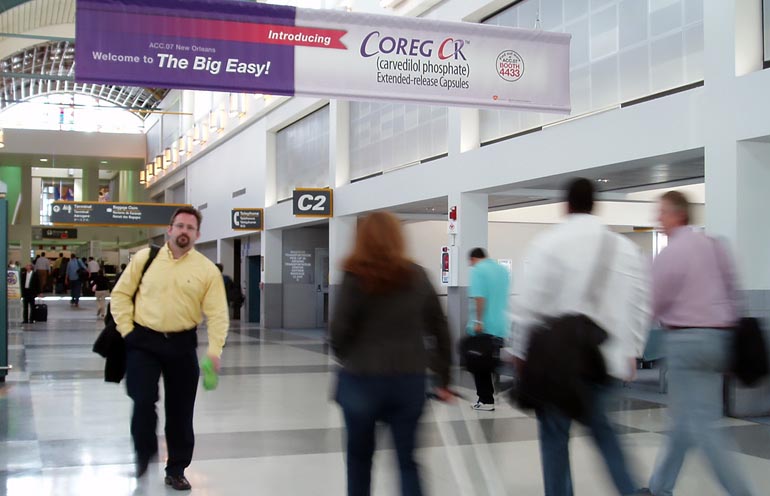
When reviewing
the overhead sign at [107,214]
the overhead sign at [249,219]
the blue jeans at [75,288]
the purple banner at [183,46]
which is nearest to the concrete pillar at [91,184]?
the blue jeans at [75,288]

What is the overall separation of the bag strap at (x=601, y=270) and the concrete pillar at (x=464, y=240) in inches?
363

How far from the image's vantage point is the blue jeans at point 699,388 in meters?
4.18

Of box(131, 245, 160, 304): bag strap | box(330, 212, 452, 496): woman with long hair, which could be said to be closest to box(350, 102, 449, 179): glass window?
→ box(131, 245, 160, 304): bag strap

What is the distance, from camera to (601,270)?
3688 millimetres

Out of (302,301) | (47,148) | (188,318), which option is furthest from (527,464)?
(47,148)

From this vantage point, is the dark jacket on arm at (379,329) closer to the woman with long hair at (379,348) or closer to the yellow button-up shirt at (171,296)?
the woman with long hair at (379,348)

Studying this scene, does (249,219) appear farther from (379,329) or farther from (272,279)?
(379,329)

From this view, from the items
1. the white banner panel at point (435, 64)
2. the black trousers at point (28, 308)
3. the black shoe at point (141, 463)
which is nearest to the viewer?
the black shoe at point (141, 463)

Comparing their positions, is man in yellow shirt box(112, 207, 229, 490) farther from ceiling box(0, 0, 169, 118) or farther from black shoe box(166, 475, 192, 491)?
ceiling box(0, 0, 169, 118)

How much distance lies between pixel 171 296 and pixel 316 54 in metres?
4.21

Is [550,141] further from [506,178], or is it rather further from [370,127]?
[370,127]

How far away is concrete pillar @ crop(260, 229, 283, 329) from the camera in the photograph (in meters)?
22.7

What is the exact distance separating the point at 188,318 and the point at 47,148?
37.4m

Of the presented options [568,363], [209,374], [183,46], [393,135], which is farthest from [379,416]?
[393,135]
